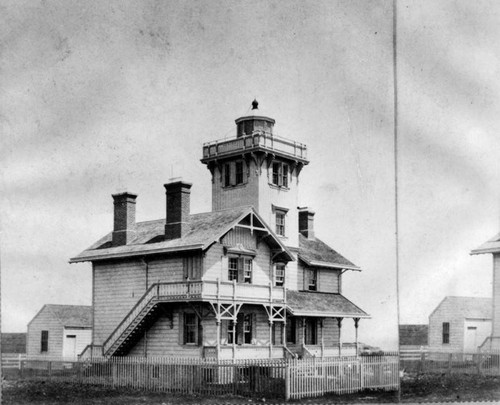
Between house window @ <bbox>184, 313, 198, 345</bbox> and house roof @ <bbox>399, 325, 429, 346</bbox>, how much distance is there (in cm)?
3701

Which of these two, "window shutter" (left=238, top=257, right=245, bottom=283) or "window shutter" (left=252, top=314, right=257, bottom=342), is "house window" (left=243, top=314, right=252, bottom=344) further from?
"window shutter" (left=238, top=257, right=245, bottom=283)

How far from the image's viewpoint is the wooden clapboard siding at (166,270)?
3447cm

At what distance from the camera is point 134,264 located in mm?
36281

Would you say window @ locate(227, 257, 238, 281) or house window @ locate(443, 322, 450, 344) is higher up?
window @ locate(227, 257, 238, 281)

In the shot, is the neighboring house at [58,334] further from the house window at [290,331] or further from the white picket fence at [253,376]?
the white picket fence at [253,376]

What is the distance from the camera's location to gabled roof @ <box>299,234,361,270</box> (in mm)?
44188

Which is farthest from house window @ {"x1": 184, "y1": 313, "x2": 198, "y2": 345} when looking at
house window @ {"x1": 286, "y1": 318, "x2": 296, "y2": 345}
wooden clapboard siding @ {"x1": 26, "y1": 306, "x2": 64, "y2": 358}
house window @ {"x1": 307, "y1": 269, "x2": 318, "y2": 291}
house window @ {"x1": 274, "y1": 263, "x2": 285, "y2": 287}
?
wooden clapboard siding @ {"x1": 26, "y1": 306, "x2": 64, "y2": 358}

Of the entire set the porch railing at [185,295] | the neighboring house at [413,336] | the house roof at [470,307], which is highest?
the porch railing at [185,295]

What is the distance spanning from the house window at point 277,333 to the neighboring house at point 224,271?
64mm

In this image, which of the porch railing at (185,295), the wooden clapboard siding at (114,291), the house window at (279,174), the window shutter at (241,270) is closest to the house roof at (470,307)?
the house window at (279,174)

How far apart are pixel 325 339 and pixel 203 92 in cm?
2189

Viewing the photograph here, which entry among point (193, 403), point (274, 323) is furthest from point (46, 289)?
point (274, 323)

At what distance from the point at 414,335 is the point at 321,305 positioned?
3081 centimetres

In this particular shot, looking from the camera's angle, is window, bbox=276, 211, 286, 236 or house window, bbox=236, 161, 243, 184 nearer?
house window, bbox=236, 161, 243, 184
